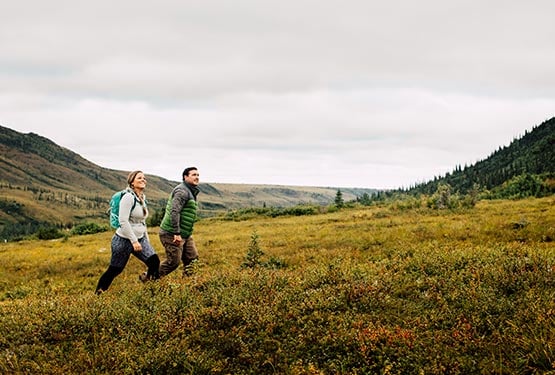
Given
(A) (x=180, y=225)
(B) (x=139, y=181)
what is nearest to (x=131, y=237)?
(B) (x=139, y=181)

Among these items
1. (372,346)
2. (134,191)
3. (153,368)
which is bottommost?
(153,368)

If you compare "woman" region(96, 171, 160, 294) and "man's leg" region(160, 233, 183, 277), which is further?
"man's leg" region(160, 233, 183, 277)

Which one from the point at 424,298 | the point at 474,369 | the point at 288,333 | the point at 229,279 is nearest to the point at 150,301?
the point at 229,279

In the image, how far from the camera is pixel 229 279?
8.94 meters

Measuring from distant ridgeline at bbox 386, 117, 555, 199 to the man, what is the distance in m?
27.0

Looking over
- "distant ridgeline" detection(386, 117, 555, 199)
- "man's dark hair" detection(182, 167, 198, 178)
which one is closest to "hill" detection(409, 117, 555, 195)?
"distant ridgeline" detection(386, 117, 555, 199)

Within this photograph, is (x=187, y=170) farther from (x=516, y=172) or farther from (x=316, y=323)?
(x=516, y=172)

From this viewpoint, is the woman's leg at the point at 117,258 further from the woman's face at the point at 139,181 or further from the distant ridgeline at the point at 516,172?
the distant ridgeline at the point at 516,172

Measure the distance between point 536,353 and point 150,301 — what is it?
6.18m

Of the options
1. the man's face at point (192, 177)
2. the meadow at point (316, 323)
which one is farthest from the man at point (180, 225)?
the meadow at point (316, 323)

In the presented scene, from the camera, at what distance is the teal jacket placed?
10.6m

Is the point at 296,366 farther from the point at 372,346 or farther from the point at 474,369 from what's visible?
the point at 474,369

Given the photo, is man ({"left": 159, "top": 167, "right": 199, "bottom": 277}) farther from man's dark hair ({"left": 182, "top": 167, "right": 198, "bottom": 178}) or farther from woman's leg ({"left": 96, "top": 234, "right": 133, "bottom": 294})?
woman's leg ({"left": 96, "top": 234, "right": 133, "bottom": 294})

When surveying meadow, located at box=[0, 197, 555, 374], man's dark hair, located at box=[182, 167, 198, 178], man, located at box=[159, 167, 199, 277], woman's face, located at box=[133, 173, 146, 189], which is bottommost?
meadow, located at box=[0, 197, 555, 374]
